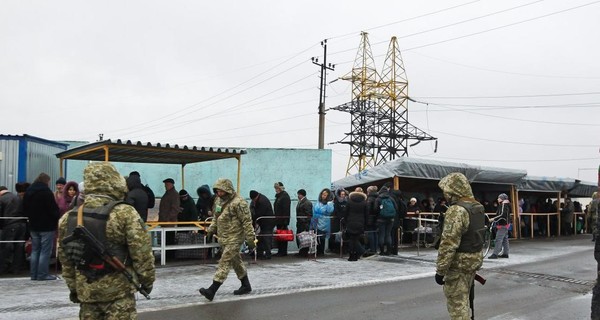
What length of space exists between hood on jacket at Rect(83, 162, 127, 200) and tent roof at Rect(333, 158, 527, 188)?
41.3 feet

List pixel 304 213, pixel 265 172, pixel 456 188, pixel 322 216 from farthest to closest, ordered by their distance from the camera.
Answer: pixel 265 172 → pixel 304 213 → pixel 322 216 → pixel 456 188

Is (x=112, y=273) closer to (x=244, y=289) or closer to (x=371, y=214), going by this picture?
(x=244, y=289)

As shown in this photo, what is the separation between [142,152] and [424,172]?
28.6 feet

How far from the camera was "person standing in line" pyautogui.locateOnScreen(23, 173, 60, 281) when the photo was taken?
9.50m

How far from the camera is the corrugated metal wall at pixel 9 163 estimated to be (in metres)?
11.9

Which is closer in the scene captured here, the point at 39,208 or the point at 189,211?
the point at 39,208

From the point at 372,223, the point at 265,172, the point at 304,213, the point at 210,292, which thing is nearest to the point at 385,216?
the point at 372,223

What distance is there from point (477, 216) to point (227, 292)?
4549 millimetres

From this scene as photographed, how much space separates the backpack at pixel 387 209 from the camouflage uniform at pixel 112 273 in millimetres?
9793

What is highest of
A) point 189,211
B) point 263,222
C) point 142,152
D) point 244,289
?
point 142,152

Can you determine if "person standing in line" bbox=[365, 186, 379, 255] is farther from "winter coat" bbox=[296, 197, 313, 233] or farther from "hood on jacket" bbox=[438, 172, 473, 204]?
"hood on jacket" bbox=[438, 172, 473, 204]

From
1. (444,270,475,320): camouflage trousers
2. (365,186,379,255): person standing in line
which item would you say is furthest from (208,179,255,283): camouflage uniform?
(365,186,379,255): person standing in line

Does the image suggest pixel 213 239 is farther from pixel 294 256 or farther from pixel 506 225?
pixel 506 225

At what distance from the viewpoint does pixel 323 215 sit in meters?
13.8
